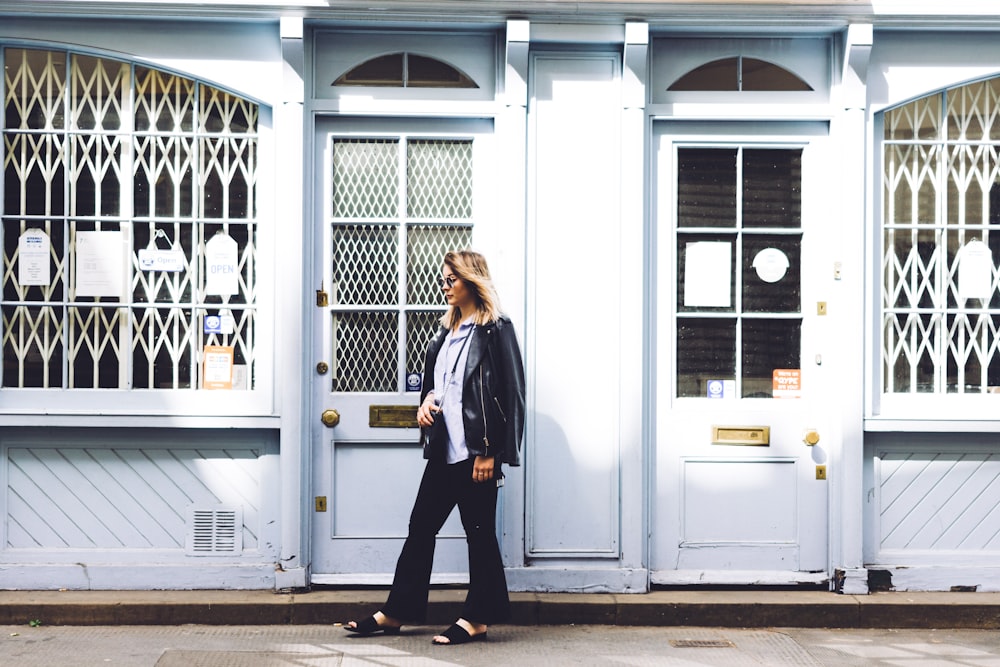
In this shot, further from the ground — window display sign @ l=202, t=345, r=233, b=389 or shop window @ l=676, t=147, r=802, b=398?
shop window @ l=676, t=147, r=802, b=398

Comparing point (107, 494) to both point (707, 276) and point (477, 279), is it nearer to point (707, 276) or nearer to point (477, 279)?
point (477, 279)

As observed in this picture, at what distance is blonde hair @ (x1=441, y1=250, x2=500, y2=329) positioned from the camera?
582cm

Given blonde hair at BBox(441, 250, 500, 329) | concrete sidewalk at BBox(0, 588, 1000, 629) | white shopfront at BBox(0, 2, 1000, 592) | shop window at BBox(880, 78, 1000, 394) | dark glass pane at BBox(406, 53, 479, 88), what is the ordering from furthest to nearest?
shop window at BBox(880, 78, 1000, 394), dark glass pane at BBox(406, 53, 479, 88), white shopfront at BBox(0, 2, 1000, 592), concrete sidewalk at BBox(0, 588, 1000, 629), blonde hair at BBox(441, 250, 500, 329)

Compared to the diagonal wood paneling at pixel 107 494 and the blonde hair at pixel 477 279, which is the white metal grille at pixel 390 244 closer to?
the blonde hair at pixel 477 279

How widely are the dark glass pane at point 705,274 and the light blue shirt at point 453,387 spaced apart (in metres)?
1.42

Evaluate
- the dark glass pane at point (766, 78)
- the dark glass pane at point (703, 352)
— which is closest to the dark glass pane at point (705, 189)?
the dark glass pane at point (766, 78)

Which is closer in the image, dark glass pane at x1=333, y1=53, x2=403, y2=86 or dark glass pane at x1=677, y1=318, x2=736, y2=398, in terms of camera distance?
dark glass pane at x1=333, y1=53, x2=403, y2=86

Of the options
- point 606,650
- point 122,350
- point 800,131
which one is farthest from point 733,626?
point 122,350

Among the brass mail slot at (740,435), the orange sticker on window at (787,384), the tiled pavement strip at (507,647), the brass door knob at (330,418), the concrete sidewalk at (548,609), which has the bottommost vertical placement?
the tiled pavement strip at (507,647)

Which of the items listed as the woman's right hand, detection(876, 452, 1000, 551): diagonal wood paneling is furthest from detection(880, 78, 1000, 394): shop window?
the woman's right hand

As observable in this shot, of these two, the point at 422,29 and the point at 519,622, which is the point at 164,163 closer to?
the point at 422,29

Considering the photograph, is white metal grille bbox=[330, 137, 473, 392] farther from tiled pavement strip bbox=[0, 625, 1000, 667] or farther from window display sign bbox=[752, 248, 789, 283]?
window display sign bbox=[752, 248, 789, 283]

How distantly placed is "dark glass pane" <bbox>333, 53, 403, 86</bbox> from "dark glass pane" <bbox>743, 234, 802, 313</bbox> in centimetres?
214

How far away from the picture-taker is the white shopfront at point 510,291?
6.50 meters
